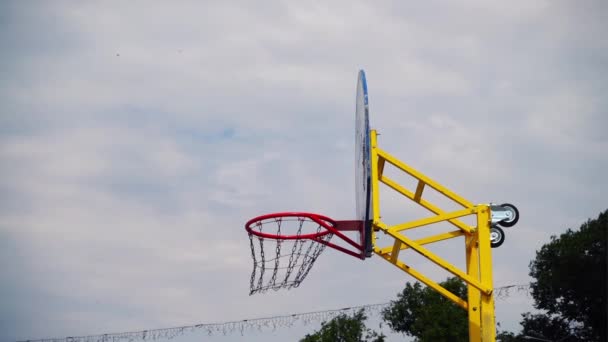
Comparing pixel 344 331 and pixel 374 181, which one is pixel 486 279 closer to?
pixel 374 181

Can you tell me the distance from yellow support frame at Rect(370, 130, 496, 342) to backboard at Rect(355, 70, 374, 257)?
0.52ft

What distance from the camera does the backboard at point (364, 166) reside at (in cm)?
1605

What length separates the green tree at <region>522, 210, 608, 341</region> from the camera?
40844 millimetres

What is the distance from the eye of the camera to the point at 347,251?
17969 mm

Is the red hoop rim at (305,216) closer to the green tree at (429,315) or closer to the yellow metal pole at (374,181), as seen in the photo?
the yellow metal pole at (374,181)

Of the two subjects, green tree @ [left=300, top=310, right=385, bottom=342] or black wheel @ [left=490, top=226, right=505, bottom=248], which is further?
green tree @ [left=300, top=310, right=385, bottom=342]

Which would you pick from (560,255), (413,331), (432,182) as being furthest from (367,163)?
(413,331)

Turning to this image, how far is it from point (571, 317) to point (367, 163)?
100 feet

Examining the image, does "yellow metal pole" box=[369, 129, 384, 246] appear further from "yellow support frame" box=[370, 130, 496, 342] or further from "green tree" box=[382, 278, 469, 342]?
"green tree" box=[382, 278, 469, 342]

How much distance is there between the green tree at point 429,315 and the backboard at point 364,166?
2921cm

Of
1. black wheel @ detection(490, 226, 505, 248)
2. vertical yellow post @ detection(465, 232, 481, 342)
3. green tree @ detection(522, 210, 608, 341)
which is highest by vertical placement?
green tree @ detection(522, 210, 608, 341)

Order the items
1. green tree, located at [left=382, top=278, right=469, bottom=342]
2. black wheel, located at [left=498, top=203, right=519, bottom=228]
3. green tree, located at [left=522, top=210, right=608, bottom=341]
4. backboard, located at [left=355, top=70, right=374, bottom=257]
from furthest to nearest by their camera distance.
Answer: green tree, located at [left=382, top=278, right=469, bottom=342] < green tree, located at [left=522, top=210, right=608, bottom=341] < black wheel, located at [left=498, top=203, right=519, bottom=228] < backboard, located at [left=355, top=70, right=374, bottom=257]

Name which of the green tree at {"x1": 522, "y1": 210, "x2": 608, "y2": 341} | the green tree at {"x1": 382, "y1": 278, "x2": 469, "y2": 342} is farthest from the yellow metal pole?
the green tree at {"x1": 382, "y1": 278, "x2": 469, "y2": 342}

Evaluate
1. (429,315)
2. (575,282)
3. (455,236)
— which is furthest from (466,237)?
(429,315)
